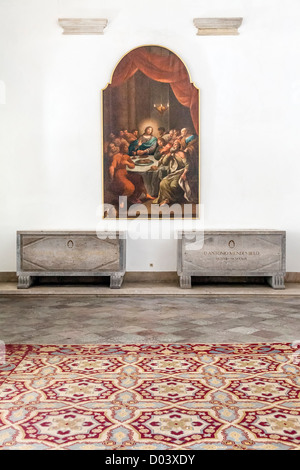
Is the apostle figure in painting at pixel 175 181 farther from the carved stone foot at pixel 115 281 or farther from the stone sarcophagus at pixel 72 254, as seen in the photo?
the carved stone foot at pixel 115 281

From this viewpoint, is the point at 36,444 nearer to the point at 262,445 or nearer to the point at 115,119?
the point at 262,445

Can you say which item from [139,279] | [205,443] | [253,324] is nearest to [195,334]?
[253,324]

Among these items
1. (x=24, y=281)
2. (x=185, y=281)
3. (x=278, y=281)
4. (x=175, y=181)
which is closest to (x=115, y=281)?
(x=185, y=281)

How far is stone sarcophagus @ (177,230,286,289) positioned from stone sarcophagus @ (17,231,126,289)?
113 centimetres

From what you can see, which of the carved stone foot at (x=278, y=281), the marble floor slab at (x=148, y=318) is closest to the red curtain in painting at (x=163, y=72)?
the carved stone foot at (x=278, y=281)

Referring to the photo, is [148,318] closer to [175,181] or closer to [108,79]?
[175,181]

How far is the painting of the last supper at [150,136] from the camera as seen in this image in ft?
28.8

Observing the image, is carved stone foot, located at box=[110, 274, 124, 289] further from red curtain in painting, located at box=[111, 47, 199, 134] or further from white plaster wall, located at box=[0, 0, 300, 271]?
red curtain in painting, located at box=[111, 47, 199, 134]

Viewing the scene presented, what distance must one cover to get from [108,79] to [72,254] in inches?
125

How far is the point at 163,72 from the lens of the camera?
8.77 meters

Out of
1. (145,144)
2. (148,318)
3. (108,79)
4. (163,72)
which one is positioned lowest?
(148,318)

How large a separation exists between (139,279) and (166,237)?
888mm

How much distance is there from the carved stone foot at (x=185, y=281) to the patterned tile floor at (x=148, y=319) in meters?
0.50

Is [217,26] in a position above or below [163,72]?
above
